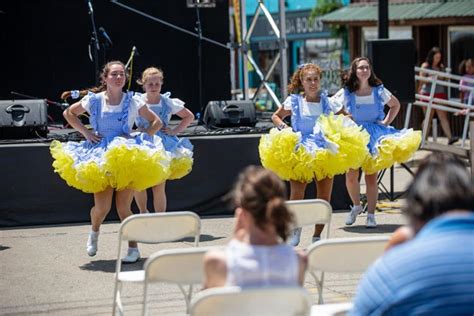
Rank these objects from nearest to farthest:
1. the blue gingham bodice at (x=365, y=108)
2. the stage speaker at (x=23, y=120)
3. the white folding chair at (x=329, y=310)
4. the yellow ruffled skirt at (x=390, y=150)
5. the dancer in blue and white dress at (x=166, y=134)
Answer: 1. the white folding chair at (x=329, y=310)
2. the dancer in blue and white dress at (x=166, y=134)
3. the yellow ruffled skirt at (x=390, y=150)
4. the blue gingham bodice at (x=365, y=108)
5. the stage speaker at (x=23, y=120)

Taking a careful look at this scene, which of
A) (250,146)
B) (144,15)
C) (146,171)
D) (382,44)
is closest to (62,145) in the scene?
(146,171)

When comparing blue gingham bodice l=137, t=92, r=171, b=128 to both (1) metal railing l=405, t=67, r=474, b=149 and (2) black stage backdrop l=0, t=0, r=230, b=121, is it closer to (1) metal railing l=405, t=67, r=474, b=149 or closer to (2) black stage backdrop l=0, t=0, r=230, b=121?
(2) black stage backdrop l=0, t=0, r=230, b=121

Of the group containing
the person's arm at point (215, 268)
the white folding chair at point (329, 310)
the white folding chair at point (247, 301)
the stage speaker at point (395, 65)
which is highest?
the stage speaker at point (395, 65)

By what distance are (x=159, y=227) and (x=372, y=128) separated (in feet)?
14.6

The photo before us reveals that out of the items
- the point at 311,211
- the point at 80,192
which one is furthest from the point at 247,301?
the point at 80,192

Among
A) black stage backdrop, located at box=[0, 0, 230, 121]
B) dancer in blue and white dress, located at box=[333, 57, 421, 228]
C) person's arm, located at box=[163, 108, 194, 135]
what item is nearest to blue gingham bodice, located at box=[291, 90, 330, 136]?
dancer in blue and white dress, located at box=[333, 57, 421, 228]

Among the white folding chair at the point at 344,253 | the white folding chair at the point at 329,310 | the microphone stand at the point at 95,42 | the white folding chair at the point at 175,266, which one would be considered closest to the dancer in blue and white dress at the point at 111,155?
the white folding chair at the point at 175,266

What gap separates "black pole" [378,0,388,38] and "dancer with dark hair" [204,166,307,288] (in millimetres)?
9915

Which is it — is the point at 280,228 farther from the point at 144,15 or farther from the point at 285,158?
the point at 144,15

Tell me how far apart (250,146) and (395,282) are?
27.1 ft

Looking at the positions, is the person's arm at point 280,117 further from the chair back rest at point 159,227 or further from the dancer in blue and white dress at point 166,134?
the chair back rest at point 159,227

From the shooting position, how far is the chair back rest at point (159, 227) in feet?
21.5

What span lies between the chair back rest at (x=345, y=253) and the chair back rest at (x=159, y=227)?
1.39m

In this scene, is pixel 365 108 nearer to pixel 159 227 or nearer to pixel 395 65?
pixel 395 65
